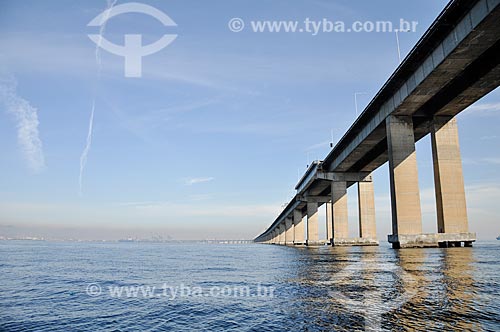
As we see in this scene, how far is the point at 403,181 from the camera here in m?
41.5

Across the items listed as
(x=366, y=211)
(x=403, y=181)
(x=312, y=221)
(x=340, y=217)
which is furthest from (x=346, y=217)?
(x=403, y=181)

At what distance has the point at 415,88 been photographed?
118 ft

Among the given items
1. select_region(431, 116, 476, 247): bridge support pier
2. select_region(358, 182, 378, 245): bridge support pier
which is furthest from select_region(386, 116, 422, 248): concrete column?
select_region(358, 182, 378, 245): bridge support pier

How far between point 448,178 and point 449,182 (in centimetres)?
45

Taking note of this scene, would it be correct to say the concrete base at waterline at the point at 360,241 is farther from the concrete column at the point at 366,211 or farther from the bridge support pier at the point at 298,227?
the bridge support pier at the point at 298,227

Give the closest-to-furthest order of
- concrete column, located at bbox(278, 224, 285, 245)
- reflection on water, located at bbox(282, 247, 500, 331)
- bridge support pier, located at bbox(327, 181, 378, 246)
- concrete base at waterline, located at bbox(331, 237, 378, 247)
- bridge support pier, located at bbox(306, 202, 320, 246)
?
1. reflection on water, located at bbox(282, 247, 500, 331)
2. concrete base at waterline, located at bbox(331, 237, 378, 247)
3. bridge support pier, located at bbox(327, 181, 378, 246)
4. bridge support pier, located at bbox(306, 202, 320, 246)
5. concrete column, located at bbox(278, 224, 285, 245)

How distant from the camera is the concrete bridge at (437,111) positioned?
28062 millimetres

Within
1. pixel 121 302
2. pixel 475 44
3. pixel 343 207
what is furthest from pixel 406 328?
pixel 343 207

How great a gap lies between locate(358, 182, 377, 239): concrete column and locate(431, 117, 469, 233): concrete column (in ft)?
92.3

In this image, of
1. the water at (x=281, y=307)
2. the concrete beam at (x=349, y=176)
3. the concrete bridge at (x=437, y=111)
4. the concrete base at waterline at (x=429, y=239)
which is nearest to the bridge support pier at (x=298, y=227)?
the concrete beam at (x=349, y=176)

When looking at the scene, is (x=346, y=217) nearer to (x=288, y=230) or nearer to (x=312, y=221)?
(x=312, y=221)

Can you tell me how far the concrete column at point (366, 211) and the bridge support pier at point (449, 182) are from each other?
28.1m

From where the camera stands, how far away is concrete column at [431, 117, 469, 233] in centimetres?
4147

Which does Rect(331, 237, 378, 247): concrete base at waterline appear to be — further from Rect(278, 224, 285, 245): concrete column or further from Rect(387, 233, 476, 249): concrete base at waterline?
Rect(278, 224, 285, 245): concrete column
